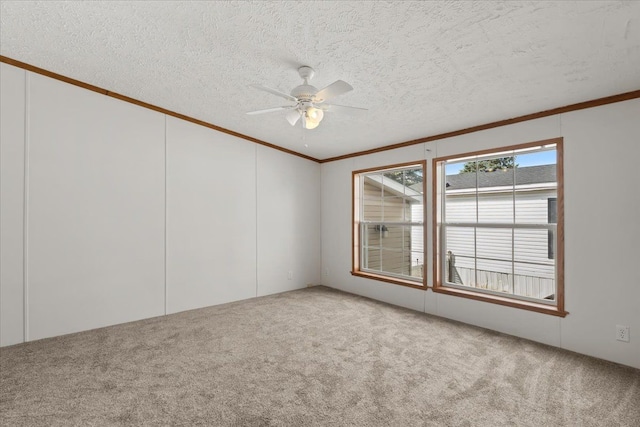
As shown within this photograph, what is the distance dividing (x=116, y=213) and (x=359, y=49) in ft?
10.6

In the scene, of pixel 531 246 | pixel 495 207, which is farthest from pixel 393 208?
pixel 531 246

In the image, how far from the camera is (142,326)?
11.3 feet

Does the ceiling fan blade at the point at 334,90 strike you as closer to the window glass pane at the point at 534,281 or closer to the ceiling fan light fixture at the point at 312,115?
the ceiling fan light fixture at the point at 312,115

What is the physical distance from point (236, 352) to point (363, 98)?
2811mm

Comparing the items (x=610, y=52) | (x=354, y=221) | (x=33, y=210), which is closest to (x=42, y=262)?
(x=33, y=210)

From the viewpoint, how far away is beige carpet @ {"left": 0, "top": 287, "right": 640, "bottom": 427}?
192cm

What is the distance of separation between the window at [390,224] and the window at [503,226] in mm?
365

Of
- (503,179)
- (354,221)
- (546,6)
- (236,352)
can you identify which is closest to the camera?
(546,6)

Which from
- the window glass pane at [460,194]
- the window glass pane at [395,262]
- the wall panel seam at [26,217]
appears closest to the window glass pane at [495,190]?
the window glass pane at [460,194]

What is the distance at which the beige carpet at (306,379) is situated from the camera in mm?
1919

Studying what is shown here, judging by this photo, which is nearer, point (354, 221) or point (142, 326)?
point (142, 326)

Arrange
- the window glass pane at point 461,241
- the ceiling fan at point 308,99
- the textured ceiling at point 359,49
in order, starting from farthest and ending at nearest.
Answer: the window glass pane at point 461,241 → the ceiling fan at point 308,99 → the textured ceiling at point 359,49

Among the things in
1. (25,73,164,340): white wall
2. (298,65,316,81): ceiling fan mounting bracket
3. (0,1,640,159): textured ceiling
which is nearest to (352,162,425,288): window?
(0,1,640,159): textured ceiling

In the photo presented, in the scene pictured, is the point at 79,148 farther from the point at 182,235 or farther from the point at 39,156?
the point at 182,235
